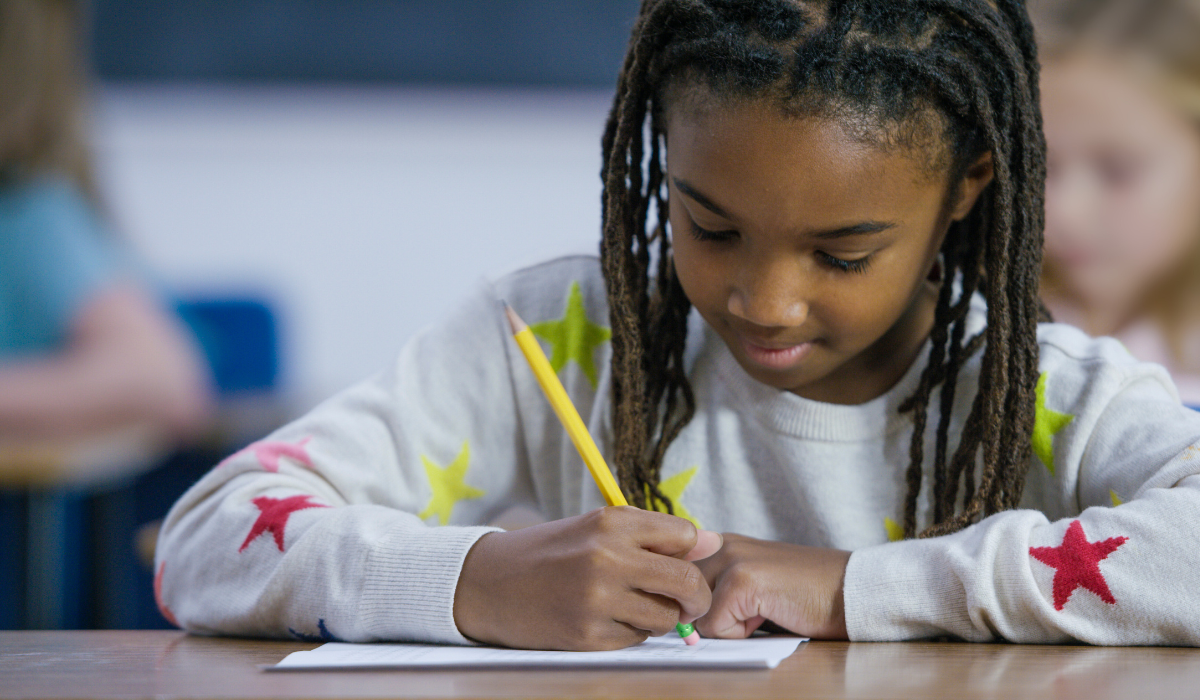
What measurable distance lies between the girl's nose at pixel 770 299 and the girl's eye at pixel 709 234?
3cm

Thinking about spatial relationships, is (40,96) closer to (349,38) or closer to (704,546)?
(704,546)

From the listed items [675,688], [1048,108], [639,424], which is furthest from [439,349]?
[1048,108]

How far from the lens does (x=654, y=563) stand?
70cm

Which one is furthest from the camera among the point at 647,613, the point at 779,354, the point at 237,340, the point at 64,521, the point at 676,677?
the point at 237,340

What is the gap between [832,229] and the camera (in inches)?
31.5

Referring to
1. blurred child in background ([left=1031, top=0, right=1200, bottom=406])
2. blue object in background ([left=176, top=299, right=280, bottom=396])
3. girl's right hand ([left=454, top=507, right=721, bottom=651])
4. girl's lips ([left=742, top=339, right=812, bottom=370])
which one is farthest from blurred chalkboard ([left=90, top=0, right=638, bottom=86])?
girl's right hand ([left=454, top=507, right=721, bottom=651])

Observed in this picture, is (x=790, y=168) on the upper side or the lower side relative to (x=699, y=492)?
upper

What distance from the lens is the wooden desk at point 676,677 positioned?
544mm

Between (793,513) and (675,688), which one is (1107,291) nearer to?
(793,513)

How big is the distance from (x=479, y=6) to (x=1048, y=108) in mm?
2629

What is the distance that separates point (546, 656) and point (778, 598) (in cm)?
18

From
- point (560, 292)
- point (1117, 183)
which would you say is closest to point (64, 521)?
point (560, 292)

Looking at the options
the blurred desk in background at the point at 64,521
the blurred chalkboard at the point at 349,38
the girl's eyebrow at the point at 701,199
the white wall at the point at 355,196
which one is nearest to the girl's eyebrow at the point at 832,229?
the girl's eyebrow at the point at 701,199

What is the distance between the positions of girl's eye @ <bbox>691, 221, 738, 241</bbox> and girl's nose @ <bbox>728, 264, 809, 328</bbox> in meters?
0.03
